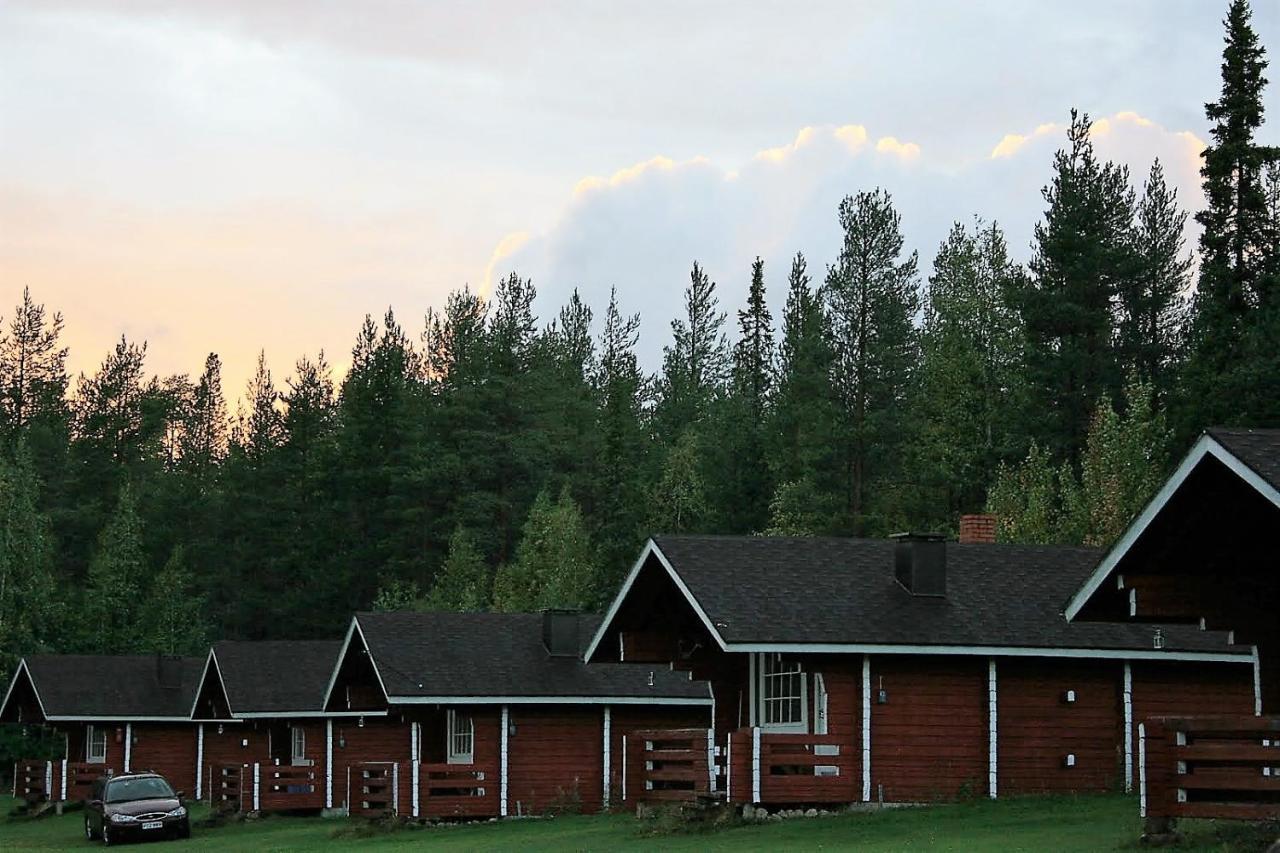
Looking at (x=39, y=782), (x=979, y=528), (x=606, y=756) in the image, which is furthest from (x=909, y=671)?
(x=39, y=782)

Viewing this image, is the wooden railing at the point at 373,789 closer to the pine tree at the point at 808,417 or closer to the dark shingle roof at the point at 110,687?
the dark shingle roof at the point at 110,687

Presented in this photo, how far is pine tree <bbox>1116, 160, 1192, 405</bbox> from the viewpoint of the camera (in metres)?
71.1

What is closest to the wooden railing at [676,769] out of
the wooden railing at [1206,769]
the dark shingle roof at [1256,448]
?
the wooden railing at [1206,769]

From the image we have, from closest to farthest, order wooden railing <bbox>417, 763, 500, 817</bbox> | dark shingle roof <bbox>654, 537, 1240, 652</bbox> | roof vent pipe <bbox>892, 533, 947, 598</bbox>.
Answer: dark shingle roof <bbox>654, 537, 1240, 652</bbox>, roof vent pipe <bbox>892, 533, 947, 598</bbox>, wooden railing <bbox>417, 763, 500, 817</bbox>

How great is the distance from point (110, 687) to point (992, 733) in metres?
37.9

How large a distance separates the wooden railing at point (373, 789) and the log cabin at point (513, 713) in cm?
29

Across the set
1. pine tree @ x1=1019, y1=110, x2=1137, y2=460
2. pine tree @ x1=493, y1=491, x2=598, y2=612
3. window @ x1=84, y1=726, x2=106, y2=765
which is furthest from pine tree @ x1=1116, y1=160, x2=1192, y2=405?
window @ x1=84, y1=726, x2=106, y2=765

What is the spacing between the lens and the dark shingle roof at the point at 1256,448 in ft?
59.5

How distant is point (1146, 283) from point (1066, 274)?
25.2 ft

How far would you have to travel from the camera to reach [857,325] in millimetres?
74438

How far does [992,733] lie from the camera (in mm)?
31312

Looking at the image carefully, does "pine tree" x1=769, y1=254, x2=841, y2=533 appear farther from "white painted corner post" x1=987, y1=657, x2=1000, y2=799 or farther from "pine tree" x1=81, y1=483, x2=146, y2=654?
"white painted corner post" x1=987, y1=657, x2=1000, y2=799

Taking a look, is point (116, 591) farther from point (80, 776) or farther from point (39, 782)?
point (80, 776)

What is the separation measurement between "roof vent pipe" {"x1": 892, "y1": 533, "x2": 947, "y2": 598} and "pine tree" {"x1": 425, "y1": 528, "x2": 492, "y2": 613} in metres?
42.1
